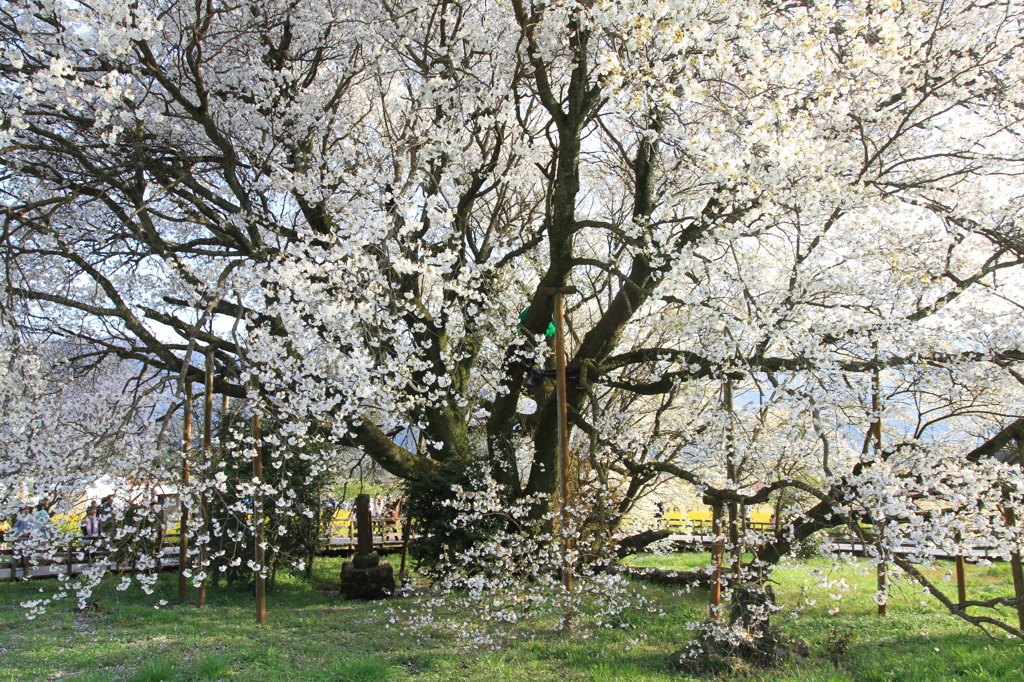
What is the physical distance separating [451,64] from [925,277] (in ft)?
17.8

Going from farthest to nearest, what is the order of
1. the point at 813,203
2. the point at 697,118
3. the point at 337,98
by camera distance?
the point at 337,98 → the point at 697,118 → the point at 813,203

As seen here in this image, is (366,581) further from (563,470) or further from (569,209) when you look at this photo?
(569,209)

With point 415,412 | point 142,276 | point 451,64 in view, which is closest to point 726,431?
point 415,412

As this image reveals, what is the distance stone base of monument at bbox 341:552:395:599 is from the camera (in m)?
9.41

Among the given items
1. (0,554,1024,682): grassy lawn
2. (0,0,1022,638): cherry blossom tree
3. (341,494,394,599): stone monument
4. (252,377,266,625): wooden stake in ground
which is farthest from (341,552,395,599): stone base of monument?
(252,377,266,625): wooden stake in ground

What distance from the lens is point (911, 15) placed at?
20.5 ft

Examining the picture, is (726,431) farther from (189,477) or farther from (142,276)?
(142,276)

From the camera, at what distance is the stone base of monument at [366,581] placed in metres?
9.41

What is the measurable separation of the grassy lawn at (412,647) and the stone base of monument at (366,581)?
500 mm

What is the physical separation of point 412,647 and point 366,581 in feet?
10.7

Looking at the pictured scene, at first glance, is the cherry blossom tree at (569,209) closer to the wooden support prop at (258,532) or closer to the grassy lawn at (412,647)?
the wooden support prop at (258,532)

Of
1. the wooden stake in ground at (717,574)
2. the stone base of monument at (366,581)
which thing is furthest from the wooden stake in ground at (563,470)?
the stone base of monument at (366,581)

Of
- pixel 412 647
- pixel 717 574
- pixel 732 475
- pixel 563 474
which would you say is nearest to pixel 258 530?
pixel 412 647

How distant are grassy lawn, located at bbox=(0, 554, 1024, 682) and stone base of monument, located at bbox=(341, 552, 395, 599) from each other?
50 cm
